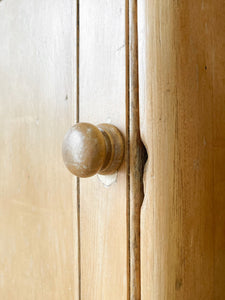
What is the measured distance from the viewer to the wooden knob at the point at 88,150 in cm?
24

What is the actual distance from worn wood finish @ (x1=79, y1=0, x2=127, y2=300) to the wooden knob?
0.07 ft

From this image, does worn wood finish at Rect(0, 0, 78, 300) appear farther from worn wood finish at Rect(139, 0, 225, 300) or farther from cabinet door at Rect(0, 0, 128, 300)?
worn wood finish at Rect(139, 0, 225, 300)

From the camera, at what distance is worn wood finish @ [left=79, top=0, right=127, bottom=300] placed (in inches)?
10.7

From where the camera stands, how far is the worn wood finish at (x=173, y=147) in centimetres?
25

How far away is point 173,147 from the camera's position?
0.26m

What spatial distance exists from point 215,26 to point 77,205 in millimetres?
266

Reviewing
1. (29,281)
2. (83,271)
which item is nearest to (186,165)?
(83,271)

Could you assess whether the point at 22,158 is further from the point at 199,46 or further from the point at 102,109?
the point at 199,46

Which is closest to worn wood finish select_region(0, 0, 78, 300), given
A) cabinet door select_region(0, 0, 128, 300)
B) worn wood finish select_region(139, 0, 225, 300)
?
cabinet door select_region(0, 0, 128, 300)

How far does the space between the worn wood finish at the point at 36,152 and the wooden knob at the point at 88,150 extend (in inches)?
3.4

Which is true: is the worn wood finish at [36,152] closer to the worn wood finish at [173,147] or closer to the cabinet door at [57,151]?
the cabinet door at [57,151]

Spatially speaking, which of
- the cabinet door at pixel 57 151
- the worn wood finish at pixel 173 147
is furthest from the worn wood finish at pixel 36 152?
the worn wood finish at pixel 173 147

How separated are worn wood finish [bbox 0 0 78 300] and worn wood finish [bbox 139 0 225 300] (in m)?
0.11

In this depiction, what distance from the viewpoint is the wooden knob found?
24cm
